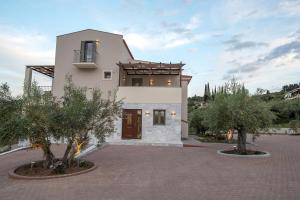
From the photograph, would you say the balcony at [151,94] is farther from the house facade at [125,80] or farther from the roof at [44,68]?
the roof at [44,68]

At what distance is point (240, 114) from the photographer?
517 inches

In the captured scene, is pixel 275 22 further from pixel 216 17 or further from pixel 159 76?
pixel 159 76

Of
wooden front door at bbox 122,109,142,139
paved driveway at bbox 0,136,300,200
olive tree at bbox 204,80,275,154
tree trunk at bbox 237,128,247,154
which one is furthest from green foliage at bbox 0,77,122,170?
wooden front door at bbox 122,109,142,139

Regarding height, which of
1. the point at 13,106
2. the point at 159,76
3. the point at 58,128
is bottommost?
the point at 58,128

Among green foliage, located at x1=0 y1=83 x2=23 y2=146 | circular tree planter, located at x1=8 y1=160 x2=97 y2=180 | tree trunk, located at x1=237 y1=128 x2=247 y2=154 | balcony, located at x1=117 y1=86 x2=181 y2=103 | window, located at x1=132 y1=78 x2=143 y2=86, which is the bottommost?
circular tree planter, located at x1=8 y1=160 x2=97 y2=180

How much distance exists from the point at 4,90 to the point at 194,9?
38.0 ft

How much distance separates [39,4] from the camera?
1424 centimetres

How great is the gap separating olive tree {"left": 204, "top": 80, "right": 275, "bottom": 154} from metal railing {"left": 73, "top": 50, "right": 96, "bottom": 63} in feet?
33.1

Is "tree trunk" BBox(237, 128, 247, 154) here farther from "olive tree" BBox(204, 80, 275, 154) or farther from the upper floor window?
the upper floor window

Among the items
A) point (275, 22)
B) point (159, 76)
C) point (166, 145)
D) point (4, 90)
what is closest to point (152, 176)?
point (4, 90)

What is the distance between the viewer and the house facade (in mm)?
18688

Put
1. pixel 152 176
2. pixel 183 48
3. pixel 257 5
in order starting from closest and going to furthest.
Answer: pixel 152 176, pixel 257 5, pixel 183 48

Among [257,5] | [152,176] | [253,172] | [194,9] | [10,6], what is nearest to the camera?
[152,176]

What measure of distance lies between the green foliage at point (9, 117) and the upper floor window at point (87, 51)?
37.8 feet
